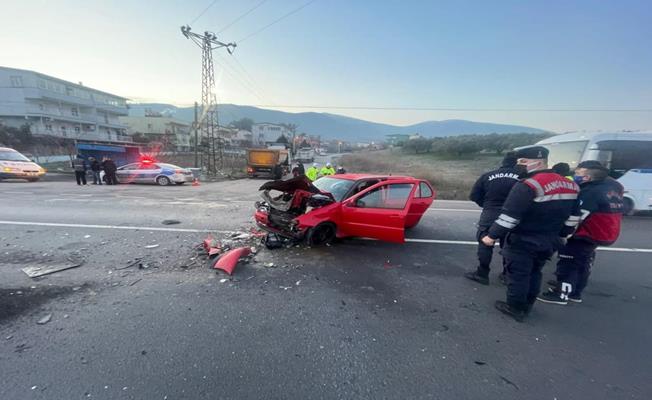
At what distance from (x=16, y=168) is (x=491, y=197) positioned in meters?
20.3

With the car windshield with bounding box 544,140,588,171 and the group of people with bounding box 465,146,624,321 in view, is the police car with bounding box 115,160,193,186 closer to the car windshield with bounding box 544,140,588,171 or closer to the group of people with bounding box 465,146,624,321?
the group of people with bounding box 465,146,624,321

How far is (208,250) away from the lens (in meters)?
4.41

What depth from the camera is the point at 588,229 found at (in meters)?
3.10

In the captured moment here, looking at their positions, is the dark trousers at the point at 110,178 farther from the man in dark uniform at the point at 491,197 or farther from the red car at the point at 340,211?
the man in dark uniform at the point at 491,197

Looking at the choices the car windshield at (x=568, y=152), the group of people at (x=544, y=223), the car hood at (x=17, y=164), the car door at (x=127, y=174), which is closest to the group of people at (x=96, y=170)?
the car door at (x=127, y=174)

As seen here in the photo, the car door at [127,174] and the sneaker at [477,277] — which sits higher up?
the car door at [127,174]

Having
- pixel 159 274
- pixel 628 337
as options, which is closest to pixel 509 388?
pixel 628 337

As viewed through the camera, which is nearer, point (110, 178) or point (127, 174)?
point (110, 178)

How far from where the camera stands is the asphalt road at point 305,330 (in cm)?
194

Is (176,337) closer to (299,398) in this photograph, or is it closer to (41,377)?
(41,377)

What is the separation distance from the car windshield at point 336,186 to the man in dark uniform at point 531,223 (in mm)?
2667

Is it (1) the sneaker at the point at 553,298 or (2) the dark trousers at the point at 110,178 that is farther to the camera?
(2) the dark trousers at the point at 110,178

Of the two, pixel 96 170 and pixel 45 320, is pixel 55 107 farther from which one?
pixel 45 320

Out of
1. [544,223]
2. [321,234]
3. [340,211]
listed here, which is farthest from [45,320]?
[544,223]
